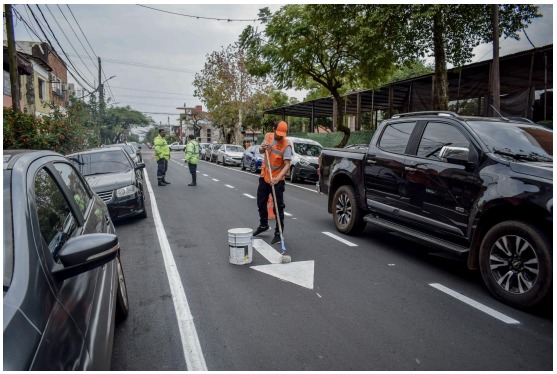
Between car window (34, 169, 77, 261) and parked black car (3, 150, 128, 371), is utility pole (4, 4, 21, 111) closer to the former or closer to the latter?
car window (34, 169, 77, 261)

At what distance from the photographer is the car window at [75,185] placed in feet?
10.8

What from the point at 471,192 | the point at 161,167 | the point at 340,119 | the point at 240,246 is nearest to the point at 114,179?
the point at 240,246

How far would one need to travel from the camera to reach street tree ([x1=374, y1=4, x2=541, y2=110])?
13805 millimetres

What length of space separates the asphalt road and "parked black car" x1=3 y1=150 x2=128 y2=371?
1.08m

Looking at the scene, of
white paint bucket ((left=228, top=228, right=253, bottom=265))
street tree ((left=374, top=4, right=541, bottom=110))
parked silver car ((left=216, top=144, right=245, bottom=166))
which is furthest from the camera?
parked silver car ((left=216, top=144, right=245, bottom=166))

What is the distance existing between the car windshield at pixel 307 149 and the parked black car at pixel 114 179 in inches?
336

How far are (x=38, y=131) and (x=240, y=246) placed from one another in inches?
332

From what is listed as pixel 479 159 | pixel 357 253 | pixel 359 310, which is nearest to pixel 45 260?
pixel 359 310

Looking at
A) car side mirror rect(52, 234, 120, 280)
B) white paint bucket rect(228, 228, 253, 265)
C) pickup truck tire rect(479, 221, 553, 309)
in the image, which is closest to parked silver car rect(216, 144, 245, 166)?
white paint bucket rect(228, 228, 253, 265)

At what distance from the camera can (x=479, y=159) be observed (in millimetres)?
4715

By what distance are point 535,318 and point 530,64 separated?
15.1 meters

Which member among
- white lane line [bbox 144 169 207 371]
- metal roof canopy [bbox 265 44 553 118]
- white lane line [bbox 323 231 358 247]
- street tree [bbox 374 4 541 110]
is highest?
street tree [bbox 374 4 541 110]

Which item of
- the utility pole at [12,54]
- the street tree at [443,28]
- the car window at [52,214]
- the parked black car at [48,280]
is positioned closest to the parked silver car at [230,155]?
the street tree at [443,28]

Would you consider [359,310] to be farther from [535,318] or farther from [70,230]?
[70,230]
